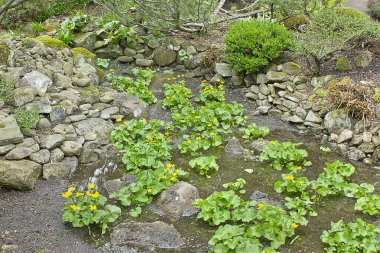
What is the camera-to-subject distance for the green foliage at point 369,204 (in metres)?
5.01

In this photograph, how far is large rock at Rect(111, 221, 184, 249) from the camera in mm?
4629

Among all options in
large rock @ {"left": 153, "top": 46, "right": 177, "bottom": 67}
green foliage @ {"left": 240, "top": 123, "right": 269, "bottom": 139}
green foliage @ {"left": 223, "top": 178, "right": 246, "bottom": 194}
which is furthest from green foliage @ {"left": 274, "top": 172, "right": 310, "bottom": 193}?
large rock @ {"left": 153, "top": 46, "right": 177, "bottom": 67}

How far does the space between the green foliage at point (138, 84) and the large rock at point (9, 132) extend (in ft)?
8.84

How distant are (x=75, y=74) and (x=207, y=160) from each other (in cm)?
363

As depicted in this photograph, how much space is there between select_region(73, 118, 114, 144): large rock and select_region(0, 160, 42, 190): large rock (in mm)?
1281

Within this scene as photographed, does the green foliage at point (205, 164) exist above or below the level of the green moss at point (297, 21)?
below

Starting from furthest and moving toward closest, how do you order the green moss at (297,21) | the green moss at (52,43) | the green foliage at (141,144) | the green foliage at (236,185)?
the green moss at (297,21) < the green moss at (52,43) < the green foliage at (141,144) < the green foliage at (236,185)

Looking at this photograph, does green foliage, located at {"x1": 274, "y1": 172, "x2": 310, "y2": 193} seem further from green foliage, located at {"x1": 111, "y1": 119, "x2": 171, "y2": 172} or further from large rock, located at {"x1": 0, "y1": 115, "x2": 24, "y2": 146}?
large rock, located at {"x1": 0, "y1": 115, "x2": 24, "y2": 146}

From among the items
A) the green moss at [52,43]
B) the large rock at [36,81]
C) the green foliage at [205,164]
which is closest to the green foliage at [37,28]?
the green moss at [52,43]

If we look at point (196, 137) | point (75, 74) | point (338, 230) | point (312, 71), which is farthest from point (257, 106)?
point (338, 230)

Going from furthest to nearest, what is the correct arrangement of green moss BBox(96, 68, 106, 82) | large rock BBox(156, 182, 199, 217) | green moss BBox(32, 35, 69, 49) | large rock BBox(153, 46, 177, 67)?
large rock BBox(153, 46, 177, 67) → green moss BBox(32, 35, 69, 49) → green moss BBox(96, 68, 106, 82) → large rock BBox(156, 182, 199, 217)

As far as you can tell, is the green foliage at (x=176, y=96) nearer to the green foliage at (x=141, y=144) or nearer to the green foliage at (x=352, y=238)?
the green foliage at (x=141, y=144)

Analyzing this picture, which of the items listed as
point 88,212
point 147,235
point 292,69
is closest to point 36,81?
point 88,212

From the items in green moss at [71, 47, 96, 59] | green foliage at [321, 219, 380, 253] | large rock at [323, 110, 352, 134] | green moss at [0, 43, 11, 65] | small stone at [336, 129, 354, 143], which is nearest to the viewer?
green foliage at [321, 219, 380, 253]
